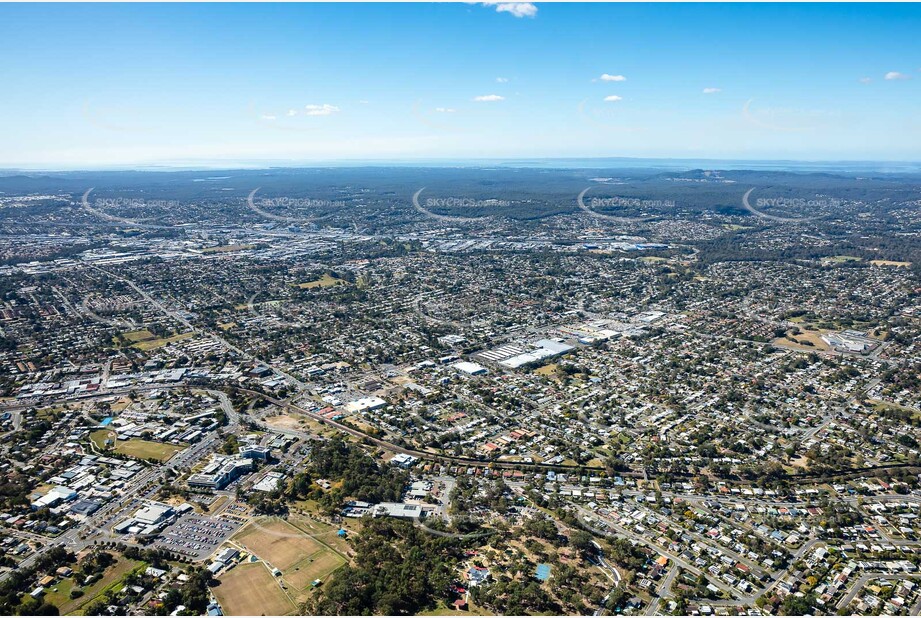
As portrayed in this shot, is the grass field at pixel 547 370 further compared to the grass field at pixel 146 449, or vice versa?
the grass field at pixel 547 370

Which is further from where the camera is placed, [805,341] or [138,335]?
[138,335]

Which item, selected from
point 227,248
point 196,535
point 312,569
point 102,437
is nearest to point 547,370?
point 312,569

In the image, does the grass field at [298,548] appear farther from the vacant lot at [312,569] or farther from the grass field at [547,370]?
the grass field at [547,370]

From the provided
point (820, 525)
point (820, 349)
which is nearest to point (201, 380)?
point (820, 525)

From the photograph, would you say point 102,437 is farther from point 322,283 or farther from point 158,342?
point 322,283

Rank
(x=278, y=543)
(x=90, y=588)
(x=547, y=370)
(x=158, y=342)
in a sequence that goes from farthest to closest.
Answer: (x=158, y=342)
(x=547, y=370)
(x=278, y=543)
(x=90, y=588)

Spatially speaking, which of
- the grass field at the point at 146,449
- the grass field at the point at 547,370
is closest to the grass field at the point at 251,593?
the grass field at the point at 146,449
